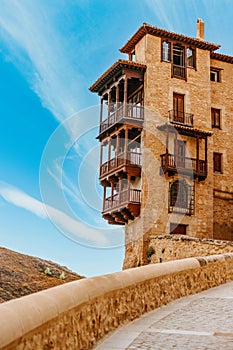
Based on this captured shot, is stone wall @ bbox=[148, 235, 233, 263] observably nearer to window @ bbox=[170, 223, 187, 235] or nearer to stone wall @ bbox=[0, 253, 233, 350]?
window @ bbox=[170, 223, 187, 235]

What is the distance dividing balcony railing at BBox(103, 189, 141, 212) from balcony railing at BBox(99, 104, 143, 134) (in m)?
4.01

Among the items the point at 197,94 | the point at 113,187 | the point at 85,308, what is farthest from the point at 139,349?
the point at 197,94

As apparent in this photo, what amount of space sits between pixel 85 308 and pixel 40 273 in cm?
612

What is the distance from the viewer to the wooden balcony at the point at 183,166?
1100 inches

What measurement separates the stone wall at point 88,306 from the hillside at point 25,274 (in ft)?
9.54

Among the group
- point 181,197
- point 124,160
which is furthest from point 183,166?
point 124,160

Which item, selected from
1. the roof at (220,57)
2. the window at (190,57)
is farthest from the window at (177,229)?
the roof at (220,57)

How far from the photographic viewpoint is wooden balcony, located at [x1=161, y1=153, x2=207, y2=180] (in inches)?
1100

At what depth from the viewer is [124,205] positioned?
1089 inches

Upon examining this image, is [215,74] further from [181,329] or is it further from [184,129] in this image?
[181,329]

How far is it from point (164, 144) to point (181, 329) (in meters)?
22.1

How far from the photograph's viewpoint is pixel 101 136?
30.6 meters

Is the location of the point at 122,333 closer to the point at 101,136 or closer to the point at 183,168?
the point at 183,168

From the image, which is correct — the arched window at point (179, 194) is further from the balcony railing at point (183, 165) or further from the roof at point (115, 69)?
the roof at point (115, 69)
